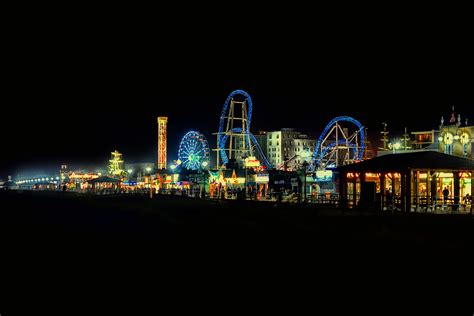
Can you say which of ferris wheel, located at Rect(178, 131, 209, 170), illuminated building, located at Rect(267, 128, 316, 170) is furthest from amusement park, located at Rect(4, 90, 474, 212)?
illuminated building, located at Rect(267, 128, 316, 170)

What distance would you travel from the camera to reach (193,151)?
82.1 m

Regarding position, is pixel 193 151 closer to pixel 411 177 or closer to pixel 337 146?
pixel 337 146

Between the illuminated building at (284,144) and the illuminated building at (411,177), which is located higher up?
the illuminated building at (284,144)

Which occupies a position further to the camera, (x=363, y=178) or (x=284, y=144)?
(x=284, y=144)

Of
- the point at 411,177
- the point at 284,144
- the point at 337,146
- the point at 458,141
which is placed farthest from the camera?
the point at 284,144

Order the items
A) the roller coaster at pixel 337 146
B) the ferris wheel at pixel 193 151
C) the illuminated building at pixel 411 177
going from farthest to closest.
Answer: the ferris wheel at pixel 193 151 → the roller coaster at pixel 337 146 → the illuminated building at pixel 411 177

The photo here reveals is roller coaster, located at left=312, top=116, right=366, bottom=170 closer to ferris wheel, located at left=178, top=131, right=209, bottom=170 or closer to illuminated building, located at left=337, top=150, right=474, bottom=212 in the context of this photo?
ferris wheel, located at left=178, top=131, right=209, bottom=170

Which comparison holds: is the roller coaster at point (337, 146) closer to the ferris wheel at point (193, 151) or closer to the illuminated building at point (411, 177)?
the ferris wheel at point (193, 151)

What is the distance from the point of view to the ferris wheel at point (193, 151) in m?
79.8

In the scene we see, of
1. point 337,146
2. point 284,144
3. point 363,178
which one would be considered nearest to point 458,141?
point 363,178

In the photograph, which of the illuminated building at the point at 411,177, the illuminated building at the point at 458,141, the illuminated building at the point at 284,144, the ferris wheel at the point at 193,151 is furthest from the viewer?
the illuminated building at the point at 284,144

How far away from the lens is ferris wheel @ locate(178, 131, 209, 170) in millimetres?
79750

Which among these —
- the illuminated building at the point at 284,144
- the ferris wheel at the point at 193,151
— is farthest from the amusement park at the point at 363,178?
the illuminated building at the point at 284,144

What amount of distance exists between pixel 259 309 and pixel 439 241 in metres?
9.06
